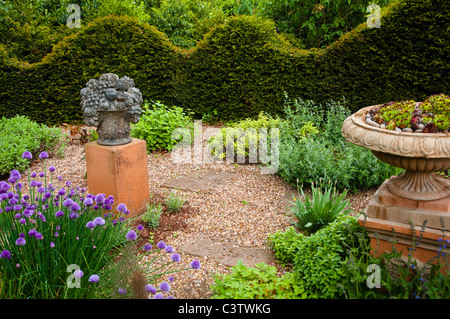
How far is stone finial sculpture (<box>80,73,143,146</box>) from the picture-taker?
149 inches

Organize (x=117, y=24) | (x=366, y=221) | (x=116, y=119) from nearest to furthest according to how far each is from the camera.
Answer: (x=366, y=221), (x=116, y=119), (x=117, y=24)

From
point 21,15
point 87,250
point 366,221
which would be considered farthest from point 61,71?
point 366,221

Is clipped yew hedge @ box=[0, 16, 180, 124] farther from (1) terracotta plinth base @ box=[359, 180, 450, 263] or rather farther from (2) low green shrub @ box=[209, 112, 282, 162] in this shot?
(1) terracotta plinth base @ box=[359, 180, 450, 263]

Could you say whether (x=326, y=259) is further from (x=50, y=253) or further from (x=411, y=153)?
(x=50, y=253)

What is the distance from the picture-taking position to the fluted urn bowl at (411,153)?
2.47 m

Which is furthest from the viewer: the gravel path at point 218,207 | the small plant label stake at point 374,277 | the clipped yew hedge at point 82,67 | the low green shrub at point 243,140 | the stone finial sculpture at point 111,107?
the clipped yew hedge at point 82,67

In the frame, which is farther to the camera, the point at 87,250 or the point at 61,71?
the point at 61,71

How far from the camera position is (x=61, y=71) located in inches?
307

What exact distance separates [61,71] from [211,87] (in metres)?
3.05

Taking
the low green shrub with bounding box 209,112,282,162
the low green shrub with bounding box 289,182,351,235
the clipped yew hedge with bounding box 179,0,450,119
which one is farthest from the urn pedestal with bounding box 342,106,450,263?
the clipped yew hedge with bounding box 179,0,450,119

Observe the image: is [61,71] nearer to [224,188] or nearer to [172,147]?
[172,147]

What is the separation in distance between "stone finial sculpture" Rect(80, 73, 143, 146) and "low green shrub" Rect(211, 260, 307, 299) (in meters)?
1.91

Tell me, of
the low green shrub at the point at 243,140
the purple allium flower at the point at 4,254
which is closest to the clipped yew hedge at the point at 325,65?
the low green shrub at the point at 243,140

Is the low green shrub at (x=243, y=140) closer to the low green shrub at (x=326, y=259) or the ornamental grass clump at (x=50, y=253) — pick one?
the low green shrub at (x=326, y=259)
